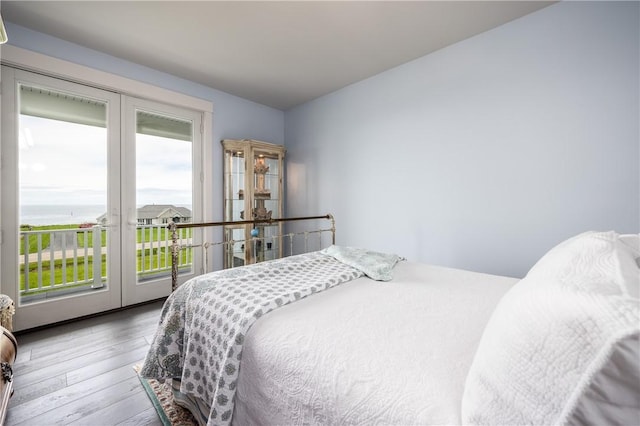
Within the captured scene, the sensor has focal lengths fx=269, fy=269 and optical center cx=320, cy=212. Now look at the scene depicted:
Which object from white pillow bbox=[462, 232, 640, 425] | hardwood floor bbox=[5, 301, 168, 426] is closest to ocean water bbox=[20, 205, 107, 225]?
hardwood floor bbox=[5, 301, 168, 426]

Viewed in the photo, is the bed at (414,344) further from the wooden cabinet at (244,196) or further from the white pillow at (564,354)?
the wooden cabinet at (244,196)

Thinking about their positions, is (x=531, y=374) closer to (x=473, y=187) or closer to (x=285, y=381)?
(x=285, y=381)

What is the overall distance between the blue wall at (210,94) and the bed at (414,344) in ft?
8.03

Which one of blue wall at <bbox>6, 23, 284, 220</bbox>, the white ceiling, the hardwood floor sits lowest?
the hardwood floor

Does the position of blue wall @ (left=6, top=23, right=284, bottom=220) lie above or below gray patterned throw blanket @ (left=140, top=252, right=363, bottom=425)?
above

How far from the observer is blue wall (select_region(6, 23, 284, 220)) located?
2321mm

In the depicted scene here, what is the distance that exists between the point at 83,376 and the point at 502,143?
3468 millimetres

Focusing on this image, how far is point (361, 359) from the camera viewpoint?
79 centimetres

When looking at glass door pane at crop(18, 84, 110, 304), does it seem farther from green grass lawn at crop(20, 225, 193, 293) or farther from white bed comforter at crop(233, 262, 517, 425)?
white bed comforter at crop(233, 262, 517, 425)

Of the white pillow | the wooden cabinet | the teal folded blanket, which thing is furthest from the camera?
the wooden cabinet

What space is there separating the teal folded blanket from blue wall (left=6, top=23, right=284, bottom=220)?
2.15 metres

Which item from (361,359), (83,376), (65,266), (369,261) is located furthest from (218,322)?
(65,266)

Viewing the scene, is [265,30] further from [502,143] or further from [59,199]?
[59,199]

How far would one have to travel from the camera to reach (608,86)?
1825 mm
